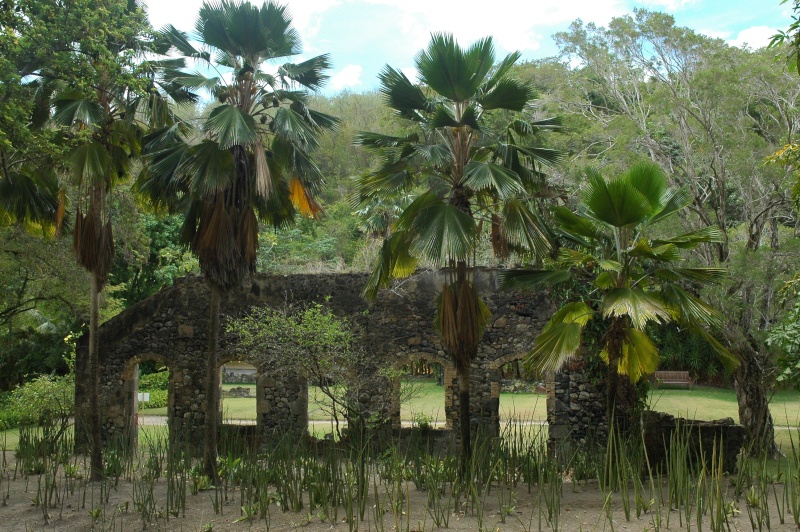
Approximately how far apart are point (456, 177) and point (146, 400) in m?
14.1

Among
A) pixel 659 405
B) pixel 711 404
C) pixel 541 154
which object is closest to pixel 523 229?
pixel 541 154

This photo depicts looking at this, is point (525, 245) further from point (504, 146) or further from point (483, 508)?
point (483, 508)

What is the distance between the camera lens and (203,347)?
14047 mm

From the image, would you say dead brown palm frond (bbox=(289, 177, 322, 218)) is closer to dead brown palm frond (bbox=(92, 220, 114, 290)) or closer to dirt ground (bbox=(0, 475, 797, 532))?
dead brown palm frond (bbox=(92, 220, 114, 290))

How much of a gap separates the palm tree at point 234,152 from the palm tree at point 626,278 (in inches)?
139

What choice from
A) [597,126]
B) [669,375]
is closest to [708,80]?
[597,126]

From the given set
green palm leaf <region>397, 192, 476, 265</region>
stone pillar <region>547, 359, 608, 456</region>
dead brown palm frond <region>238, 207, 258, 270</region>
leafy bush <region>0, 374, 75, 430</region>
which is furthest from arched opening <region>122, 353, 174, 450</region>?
stone pillar <region>547, 359, 608, 456</region>

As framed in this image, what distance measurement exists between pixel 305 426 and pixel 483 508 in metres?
6.53

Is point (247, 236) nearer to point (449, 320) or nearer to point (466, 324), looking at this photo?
point (449, 320)

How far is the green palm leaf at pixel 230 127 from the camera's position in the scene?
30.3 ft

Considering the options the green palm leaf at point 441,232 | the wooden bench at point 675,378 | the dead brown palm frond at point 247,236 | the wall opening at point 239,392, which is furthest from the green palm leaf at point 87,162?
the wooden bench at point 675,378

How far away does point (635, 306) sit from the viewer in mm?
7555

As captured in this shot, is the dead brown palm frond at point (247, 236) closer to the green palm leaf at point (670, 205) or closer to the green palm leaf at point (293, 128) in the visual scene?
the green palm leaf at point (293, 128)

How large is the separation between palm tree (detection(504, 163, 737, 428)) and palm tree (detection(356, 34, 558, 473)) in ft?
1.81
